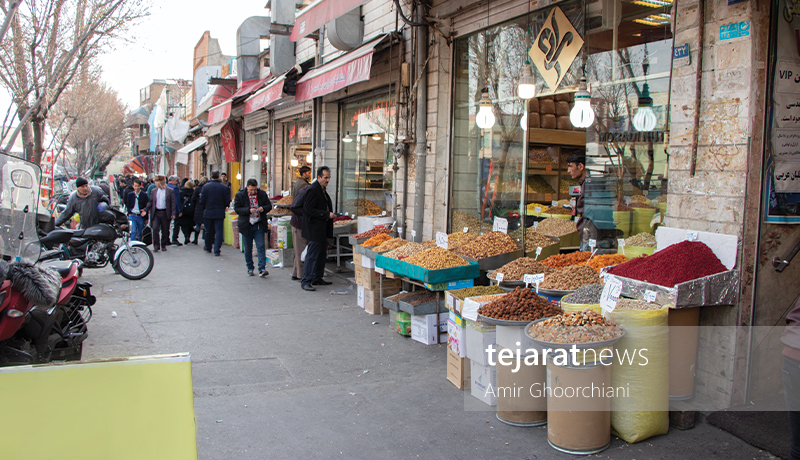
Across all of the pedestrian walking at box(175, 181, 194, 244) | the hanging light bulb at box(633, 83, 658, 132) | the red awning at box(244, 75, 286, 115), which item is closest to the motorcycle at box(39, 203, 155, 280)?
the red awning at box(244, 75, 286, 115)

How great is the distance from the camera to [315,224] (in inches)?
372

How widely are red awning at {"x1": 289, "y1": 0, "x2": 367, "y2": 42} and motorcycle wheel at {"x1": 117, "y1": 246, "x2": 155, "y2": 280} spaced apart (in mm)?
5083

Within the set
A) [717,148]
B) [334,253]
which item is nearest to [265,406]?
[717,148]

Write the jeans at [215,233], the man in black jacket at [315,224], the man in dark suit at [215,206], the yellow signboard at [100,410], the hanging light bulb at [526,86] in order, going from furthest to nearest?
1. the jeans at [215,233]
2. the man in dark suit at [215,206]
3. the man in black jacket at [315,224]
4. the hanging light bulb at [526,86]
5. the yellow signboard at [100,410]

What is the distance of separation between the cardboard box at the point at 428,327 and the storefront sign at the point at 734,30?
13.1 feet

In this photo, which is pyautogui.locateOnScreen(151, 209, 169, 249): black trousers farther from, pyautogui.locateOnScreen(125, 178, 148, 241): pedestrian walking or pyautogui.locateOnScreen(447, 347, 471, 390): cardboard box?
pyautogui.locateOnScreen(447, 347, 471, 390): cardboard box

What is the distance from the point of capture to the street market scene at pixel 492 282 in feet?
12.6

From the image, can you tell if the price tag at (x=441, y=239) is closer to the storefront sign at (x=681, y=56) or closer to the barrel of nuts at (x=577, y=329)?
the barrel of nuts at (x=577, y=329)

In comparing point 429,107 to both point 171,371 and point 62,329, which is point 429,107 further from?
point 171,371

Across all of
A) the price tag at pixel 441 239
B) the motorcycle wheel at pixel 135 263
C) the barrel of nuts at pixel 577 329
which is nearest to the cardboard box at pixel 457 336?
the barrel of nuts at pixel 577 329

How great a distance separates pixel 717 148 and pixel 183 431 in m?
4.43

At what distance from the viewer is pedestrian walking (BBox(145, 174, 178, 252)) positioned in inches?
558

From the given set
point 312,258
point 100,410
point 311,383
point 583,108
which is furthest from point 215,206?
point 100,410

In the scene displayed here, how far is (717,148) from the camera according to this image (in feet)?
14.8
